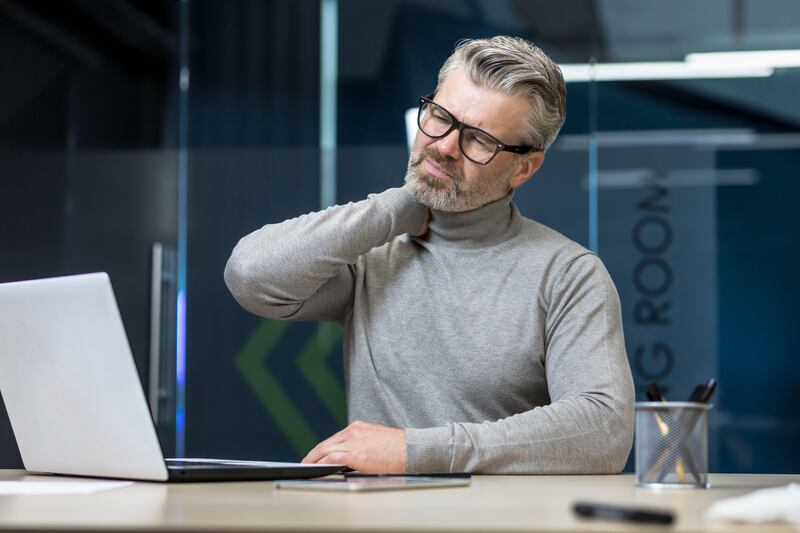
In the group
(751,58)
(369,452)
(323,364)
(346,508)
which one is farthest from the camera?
(323,364)

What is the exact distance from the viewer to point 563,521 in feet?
2.74

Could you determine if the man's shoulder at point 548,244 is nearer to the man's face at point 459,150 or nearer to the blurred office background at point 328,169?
the man's face at point 459,150

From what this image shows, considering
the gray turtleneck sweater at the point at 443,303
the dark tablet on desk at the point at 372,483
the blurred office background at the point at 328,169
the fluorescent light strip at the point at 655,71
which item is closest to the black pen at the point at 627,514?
the dark tablet on desk at the point at 372,483

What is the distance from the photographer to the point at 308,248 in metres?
1.68

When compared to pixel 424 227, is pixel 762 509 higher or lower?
lower

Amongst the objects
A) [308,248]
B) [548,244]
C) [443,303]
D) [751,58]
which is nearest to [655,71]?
[751,58]

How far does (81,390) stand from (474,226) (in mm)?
830

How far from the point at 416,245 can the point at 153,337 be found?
1.87m

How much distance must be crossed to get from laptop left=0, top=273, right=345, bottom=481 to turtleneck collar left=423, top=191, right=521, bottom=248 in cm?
65

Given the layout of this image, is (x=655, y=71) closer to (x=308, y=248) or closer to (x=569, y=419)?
(x=308, y=248)

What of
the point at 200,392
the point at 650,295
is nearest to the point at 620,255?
the point at 650,295

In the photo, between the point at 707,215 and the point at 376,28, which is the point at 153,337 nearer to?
the point at 376,28

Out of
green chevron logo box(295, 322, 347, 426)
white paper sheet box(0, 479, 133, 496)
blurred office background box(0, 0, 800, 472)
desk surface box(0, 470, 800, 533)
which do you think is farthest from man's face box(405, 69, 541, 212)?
green chevron logo box(295, 322, 347, 426)

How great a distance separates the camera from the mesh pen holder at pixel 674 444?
115cm
